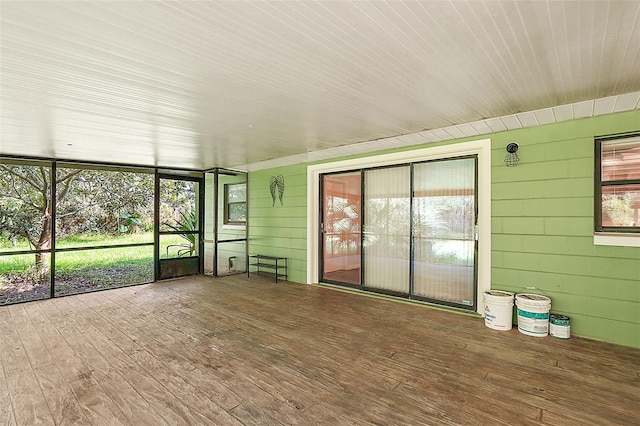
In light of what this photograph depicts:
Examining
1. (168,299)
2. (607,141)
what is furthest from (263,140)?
(607,141)

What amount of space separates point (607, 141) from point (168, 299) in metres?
6.30

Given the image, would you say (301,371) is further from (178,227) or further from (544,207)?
(178,227)

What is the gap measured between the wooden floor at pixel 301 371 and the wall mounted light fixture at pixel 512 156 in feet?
6.67

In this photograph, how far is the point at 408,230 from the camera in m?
4.88

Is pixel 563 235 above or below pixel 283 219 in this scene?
below

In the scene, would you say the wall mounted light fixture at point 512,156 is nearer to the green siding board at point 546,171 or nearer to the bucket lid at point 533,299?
the green siding board at point 546,171

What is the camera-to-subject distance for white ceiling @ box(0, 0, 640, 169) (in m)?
1.77

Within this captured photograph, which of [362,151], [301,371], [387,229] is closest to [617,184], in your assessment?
[387,229]

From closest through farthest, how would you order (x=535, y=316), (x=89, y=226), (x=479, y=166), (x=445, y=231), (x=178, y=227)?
(x=535, y=316), (x=479, y=166), (x=445, y=231), (x=178, y=227), (x=89, y=226)

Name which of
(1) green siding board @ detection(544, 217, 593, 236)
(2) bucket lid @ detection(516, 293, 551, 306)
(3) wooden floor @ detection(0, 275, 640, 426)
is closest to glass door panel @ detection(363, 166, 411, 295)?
(3) wooden floor @ detection(0, 275, 640, 426)

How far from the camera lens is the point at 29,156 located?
546cm

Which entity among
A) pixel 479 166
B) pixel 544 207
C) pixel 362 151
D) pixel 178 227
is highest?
pixel 362 151

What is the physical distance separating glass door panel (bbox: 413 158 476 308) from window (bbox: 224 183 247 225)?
4.40 m

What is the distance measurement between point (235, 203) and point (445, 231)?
5237 mm
